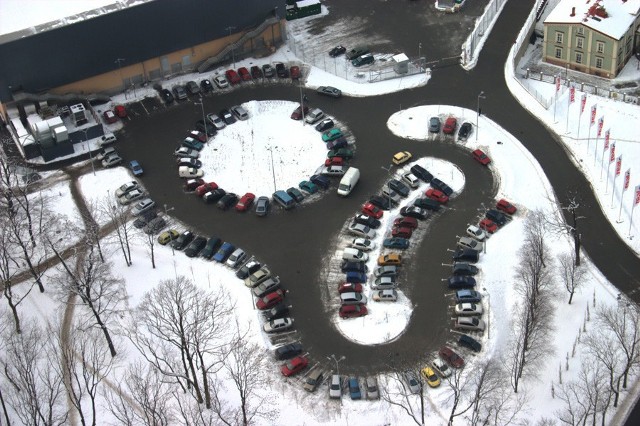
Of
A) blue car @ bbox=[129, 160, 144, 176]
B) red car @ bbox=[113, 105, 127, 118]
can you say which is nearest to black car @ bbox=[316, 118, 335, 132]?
blue car @ bbox=[129, 160, 144, 176]

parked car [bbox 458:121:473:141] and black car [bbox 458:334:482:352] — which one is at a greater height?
parked car [bbox 458:121:473:141]

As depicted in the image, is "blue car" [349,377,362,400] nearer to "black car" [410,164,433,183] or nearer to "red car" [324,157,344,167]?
→ "black car" [410,164,433,183]

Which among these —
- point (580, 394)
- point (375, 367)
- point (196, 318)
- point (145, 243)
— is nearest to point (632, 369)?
point (580, 394)

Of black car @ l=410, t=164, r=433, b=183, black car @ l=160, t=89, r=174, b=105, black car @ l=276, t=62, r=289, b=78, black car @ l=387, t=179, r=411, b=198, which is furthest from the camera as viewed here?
black car @ l=276, t=62, r=289, b=78

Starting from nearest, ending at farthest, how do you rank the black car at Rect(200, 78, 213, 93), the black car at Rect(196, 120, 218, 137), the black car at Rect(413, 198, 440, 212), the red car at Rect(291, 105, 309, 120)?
the black car at Rect(413, 198, 440, 212), the black car at Rect(196, 120, 218, 137), the red car at Rect(291, 105, 309, 120), the black car at Rect(200, 78, 213, 93)

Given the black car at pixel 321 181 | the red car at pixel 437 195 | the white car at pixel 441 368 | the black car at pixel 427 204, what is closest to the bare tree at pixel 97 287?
the black car at pixel 321 181

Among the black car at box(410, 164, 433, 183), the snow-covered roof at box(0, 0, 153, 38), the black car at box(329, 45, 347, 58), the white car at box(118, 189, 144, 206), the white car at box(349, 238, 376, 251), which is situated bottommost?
the white car at box(349, 238, 376, 251)

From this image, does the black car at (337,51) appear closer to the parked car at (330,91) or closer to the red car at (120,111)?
the parked car at (330,91)

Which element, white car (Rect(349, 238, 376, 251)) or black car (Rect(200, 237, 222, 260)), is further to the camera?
black car (Rect(200, 237, 222, 260))
